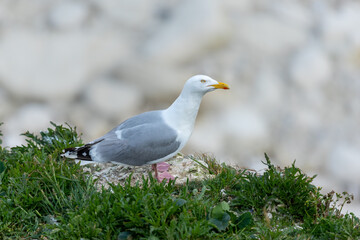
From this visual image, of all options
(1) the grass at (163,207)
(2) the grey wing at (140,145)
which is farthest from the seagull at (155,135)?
(1) the grass at (163,207)

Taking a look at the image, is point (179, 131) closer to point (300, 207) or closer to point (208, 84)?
point (208, 84)

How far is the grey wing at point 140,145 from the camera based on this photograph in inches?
200

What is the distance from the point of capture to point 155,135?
5.07m

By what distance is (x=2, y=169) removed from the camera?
520cm

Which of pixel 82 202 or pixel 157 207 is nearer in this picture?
pixel 157 207

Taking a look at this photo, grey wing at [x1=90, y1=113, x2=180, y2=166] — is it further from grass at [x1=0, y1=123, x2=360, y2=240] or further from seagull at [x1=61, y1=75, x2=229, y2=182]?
grass at [x1=0, y1=123, x2=360, y2=240]

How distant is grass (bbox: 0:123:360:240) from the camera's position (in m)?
4.00

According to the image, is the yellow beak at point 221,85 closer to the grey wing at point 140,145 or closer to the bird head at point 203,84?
the bird head at point 203,84

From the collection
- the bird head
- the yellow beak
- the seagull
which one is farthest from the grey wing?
the yellow beak

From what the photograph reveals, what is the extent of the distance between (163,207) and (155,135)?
4.06 feet

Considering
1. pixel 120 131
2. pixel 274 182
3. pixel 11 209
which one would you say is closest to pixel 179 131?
pixel 120 131

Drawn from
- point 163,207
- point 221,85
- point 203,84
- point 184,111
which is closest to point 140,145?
point 184,111

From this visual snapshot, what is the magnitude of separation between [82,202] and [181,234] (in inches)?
46.3

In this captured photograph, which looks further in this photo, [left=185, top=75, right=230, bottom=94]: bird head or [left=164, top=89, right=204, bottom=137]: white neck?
[left=164, top=89, right=204, bottom=137]: white neck
